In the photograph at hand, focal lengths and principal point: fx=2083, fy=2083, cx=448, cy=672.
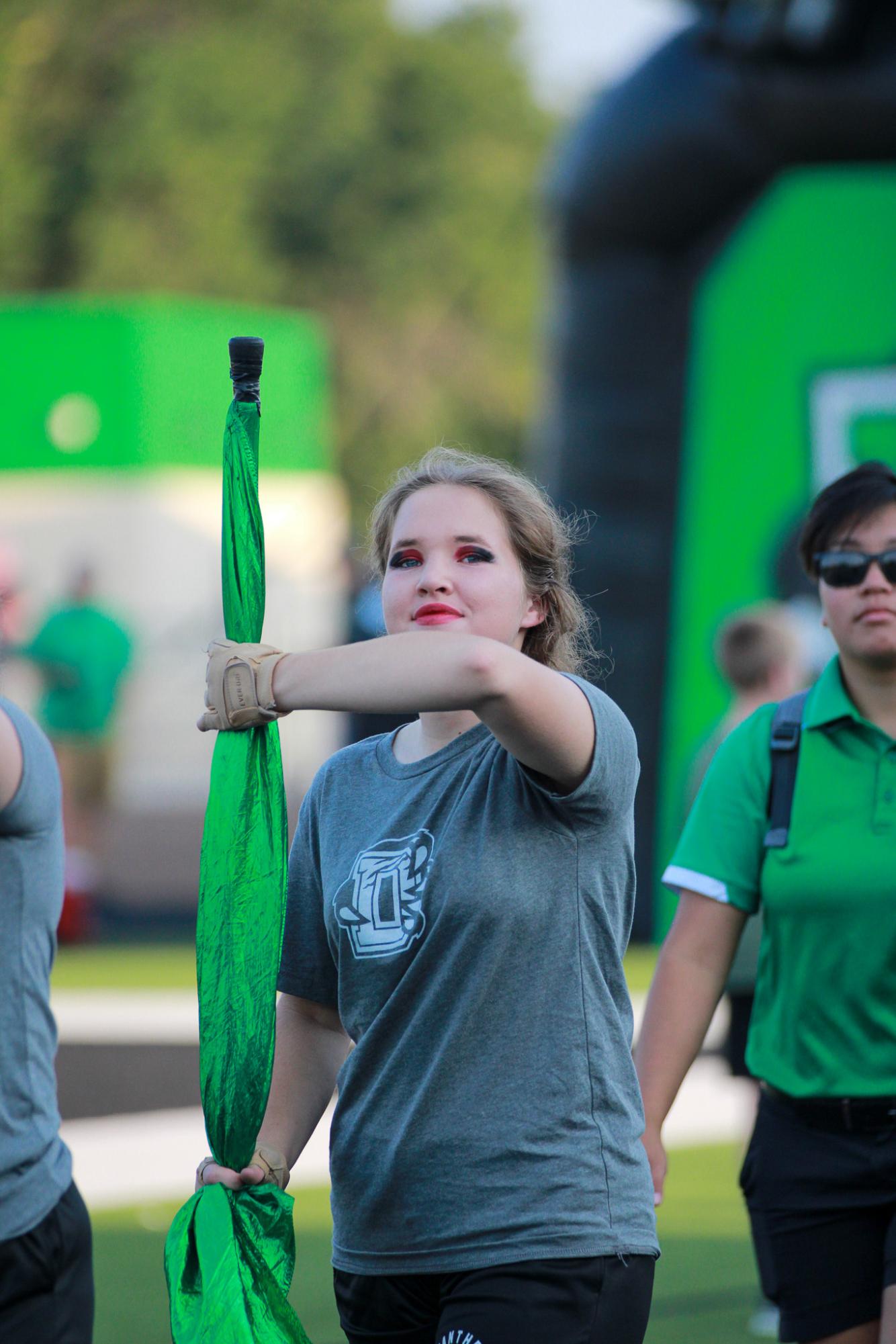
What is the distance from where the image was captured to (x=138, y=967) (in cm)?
1276

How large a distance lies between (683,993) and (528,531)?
978mm

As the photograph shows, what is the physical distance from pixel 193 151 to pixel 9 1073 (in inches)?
1441

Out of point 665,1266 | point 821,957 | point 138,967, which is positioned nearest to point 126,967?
point 138,967

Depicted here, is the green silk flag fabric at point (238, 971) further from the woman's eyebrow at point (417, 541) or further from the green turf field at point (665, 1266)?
the green turf field at point (665, 1266)

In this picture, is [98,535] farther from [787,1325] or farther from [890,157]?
[787,1325]

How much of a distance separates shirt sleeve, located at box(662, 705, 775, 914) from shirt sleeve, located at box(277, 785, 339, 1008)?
0.76 meters

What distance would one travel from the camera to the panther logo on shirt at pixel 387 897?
2.74m

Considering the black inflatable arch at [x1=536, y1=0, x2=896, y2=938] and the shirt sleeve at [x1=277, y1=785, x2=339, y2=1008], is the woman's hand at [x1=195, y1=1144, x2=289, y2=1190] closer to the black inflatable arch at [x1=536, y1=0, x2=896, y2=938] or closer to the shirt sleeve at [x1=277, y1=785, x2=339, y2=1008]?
the shirt sleeve at [x1=277, y1=785, x2=339, y2=1008]

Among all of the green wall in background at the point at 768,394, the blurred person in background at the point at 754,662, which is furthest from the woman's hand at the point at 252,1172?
the green wall in background at the point at 768,394

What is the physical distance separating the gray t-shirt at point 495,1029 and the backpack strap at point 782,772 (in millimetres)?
753

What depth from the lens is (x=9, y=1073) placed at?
305 centimetres

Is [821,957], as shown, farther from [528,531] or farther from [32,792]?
[32,792]

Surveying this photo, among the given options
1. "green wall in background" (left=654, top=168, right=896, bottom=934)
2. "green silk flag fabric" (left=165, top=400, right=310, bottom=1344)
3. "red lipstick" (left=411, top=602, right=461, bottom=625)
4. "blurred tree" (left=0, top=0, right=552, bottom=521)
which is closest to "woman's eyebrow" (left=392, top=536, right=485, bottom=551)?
"red lipstick" (left=411, top=602, right=461, bottom=625)

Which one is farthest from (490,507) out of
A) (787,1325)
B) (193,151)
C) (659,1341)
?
(193,151)
